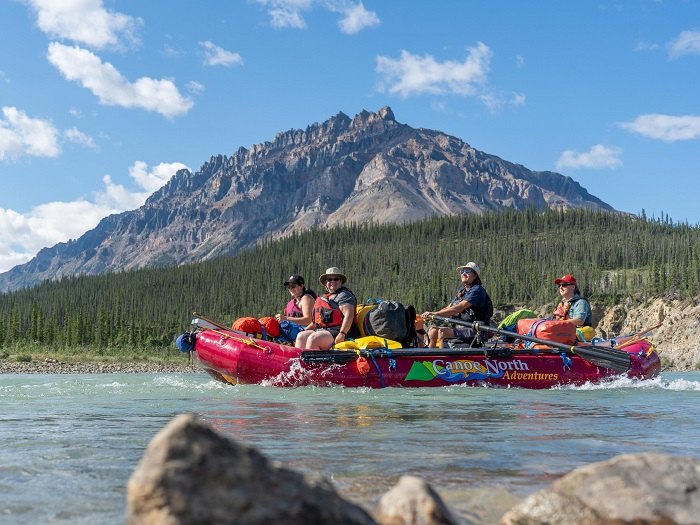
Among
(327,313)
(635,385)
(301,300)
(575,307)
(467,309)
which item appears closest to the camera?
(327,313)

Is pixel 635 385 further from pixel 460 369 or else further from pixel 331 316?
pixel 331 316

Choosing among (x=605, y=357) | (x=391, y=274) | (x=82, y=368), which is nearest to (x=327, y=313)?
(x=605, y=357)

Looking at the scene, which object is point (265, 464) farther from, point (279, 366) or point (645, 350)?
point (645, 350)

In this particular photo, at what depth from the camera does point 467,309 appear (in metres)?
14.5

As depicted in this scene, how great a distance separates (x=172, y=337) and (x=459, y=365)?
74.9m

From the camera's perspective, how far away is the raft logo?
526 inches

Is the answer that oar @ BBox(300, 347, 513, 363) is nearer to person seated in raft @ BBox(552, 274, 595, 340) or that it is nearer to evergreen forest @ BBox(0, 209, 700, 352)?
person seated in raft @ BBox(552, 274, 595, 340)

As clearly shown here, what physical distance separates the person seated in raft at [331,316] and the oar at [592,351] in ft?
6.42

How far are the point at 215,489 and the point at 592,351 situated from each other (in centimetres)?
1295

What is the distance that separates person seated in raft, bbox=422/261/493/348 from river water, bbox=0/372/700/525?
5.87 ft

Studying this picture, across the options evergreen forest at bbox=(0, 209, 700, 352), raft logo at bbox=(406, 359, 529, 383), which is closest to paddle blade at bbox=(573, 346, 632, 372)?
raft logo at bbox=(406, 359, 529, 383)

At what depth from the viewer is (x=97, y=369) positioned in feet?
153

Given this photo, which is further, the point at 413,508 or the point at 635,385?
the point at 635,385

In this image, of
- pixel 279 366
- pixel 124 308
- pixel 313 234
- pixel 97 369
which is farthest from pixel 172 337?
pixel 279 366
